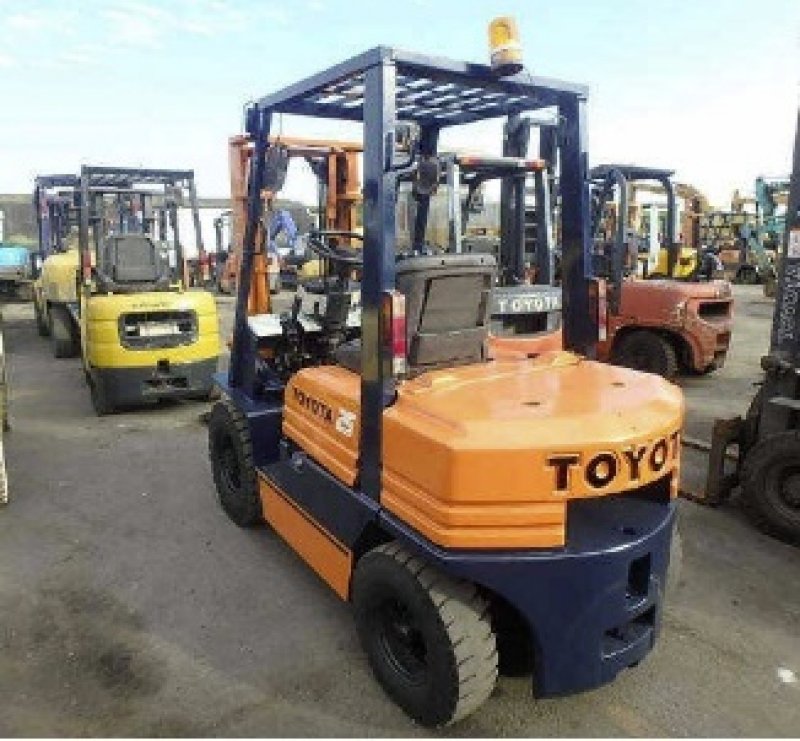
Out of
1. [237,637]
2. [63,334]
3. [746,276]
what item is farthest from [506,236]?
[746,276]

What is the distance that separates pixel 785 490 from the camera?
456cm

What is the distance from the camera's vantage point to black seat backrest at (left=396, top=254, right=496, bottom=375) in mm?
2910

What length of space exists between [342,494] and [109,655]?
1346 mm

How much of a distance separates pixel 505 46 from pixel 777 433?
10.7ft

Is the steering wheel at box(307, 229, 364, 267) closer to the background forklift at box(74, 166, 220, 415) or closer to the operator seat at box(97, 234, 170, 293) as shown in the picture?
the background forklift at box(74, 166, 220, 415)

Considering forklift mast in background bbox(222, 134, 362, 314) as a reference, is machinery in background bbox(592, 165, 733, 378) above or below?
below

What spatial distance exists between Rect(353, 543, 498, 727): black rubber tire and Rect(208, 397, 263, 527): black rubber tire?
1.56 metres

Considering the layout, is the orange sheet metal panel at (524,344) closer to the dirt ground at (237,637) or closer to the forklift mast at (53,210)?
the dirt ground at (237,637)

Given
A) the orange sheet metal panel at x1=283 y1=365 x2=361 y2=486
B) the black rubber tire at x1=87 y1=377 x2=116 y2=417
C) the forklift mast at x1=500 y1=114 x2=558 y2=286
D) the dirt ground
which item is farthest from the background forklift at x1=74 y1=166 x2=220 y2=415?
the forklift mast at x1=500 y1=114 x2=558 y2=286

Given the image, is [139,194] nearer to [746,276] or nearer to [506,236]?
[506,236]

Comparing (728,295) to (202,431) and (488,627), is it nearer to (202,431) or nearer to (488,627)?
(202,431)

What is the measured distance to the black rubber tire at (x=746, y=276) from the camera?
23.4 metres

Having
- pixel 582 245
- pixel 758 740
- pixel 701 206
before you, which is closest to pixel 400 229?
pixel 582 245

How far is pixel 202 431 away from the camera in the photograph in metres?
6.88
